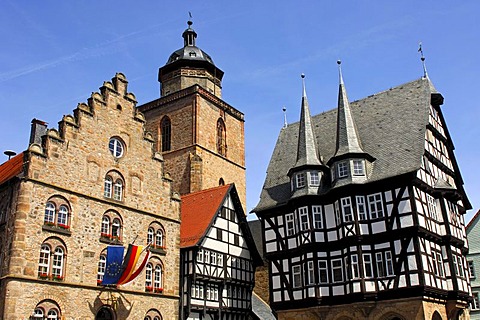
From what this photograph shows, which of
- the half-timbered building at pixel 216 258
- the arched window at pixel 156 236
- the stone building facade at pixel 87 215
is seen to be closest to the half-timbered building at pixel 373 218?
the half-timbered building at pixel 216 258

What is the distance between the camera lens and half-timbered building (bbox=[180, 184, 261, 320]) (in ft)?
94.4

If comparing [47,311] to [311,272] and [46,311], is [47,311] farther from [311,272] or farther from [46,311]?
[311,272]

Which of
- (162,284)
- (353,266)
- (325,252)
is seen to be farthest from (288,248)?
(162,284)

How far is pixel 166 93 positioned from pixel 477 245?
28.1 metres

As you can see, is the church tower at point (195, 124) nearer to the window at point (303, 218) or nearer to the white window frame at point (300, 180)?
the white window frame at point (300, 180)

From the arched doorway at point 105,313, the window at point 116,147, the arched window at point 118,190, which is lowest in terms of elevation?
the arched doorway at point 105,313

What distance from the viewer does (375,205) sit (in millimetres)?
28078

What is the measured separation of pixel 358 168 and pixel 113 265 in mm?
13991

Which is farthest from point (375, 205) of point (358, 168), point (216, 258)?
point (216, 258)

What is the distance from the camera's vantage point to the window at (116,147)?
26.3 meters

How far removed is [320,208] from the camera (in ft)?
98.3

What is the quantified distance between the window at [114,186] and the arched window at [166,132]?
17.3m

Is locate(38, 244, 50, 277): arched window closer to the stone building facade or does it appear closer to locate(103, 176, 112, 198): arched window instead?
the stone building facade

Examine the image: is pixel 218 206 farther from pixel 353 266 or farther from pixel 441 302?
pixel 441 302
